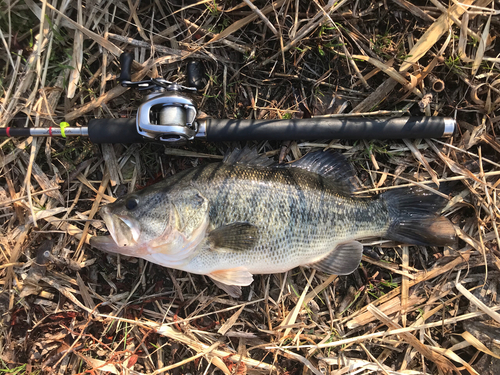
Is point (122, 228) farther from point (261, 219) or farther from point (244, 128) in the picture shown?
point (244, 128)

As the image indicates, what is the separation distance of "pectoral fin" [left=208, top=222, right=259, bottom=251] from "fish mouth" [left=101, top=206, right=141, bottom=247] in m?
0.52

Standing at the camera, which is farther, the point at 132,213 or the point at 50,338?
the point at 50,338

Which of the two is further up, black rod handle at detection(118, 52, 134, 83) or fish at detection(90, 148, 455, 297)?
black rod handle at detection(118, 52, 134, 83)

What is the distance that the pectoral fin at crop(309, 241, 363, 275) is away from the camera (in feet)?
8.15

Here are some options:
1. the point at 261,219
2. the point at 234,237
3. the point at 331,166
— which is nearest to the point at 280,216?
the point at 261,219

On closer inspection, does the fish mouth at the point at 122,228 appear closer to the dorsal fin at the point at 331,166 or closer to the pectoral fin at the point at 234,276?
the pectoral fin at the point at 234,276

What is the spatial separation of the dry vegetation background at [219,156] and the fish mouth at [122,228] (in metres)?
0.55

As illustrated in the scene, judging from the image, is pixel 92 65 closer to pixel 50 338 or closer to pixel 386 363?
pixel 50 338

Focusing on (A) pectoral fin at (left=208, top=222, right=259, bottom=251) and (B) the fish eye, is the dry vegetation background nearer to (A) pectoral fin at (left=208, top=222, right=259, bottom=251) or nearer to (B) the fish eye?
(B) the fish eye

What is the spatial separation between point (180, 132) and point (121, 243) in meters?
0.86

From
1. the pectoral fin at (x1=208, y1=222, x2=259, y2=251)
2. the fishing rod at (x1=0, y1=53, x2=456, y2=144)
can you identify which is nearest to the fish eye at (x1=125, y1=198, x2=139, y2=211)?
the fishing rod at (x1=0, y1=53, x2=456, y2=144)

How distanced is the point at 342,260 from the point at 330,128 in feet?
3.49

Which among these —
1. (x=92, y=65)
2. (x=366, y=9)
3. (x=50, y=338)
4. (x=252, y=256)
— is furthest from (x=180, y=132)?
(x=50, y=338)

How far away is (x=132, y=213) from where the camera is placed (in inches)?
86.6
